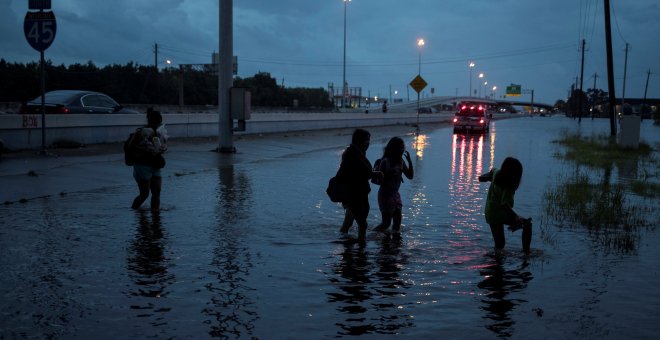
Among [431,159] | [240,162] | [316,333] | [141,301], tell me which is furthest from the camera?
[431,159]

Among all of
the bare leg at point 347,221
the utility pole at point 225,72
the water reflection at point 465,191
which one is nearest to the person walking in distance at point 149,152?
the bare leg at point 347,221

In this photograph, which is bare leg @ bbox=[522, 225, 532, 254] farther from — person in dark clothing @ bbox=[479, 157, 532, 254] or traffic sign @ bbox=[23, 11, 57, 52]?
traffic sign @ bbox=[23, 11, 57, 52]

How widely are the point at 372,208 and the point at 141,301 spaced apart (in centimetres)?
581

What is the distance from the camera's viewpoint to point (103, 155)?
55.8 ft

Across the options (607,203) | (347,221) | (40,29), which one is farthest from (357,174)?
(40,29)

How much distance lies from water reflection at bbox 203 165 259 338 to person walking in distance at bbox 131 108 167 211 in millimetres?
1132

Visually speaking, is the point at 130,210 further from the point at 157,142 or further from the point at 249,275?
the point at 249,275

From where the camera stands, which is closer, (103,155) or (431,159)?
(103,155)

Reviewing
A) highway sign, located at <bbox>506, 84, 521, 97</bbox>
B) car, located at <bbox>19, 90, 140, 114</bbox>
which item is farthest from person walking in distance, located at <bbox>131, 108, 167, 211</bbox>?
highway sign, located at <bbox>506, 84, 521, 97</bbox>

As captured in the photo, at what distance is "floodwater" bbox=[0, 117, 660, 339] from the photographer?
5.21m

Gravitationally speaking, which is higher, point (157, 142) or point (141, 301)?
point (157, 142)

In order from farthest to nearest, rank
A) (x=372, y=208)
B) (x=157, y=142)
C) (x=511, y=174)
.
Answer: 1. (x=372, y=208)
2. (x=157, y=142)
3. (x=511, y=174)

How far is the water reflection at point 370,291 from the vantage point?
207 inches

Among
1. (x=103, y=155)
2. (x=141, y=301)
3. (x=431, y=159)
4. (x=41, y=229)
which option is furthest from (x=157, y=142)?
(x=431, y=159)
